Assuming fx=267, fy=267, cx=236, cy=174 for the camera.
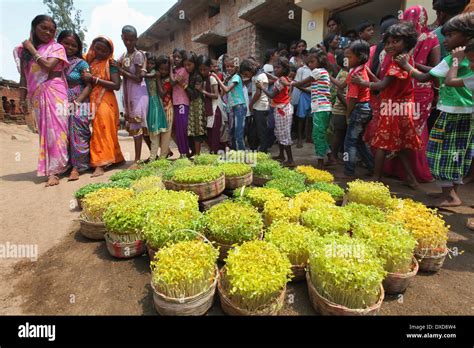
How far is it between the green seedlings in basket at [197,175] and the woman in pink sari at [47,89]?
3531 mm

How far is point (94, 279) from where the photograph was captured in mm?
2768

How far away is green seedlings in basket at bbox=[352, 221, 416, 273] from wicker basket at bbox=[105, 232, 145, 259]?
2.43 metres

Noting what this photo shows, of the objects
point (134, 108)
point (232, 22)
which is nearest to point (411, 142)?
point (134, 108)

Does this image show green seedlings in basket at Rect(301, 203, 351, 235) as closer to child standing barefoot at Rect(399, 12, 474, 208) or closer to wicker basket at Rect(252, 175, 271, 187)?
wicker basket at Rect(252, 175, 271, 187)

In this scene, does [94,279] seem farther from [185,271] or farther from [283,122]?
[283,122]

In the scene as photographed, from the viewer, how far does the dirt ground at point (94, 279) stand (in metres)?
2.35

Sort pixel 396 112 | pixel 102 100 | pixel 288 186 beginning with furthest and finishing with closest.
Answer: pixel 102 100 < pixel 396 112 < pixel 288 186

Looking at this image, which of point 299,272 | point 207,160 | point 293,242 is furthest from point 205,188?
point 299,272

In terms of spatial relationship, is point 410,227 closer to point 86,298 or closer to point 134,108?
point 86,298

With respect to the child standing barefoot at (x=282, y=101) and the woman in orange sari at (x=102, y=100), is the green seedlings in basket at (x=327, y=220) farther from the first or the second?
the woman in orange sari at (x=102, y=100)

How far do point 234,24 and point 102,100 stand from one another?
9.42 meters

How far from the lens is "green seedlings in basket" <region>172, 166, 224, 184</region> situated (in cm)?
381

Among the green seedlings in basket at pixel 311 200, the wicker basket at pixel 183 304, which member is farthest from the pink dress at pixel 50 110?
the green seedlings in basket at pixel 311 200

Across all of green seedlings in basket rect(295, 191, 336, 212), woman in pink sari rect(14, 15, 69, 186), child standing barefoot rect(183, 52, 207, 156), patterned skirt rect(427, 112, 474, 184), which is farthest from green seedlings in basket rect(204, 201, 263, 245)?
woman in pink sari rect(14, 15, 69, 186)
